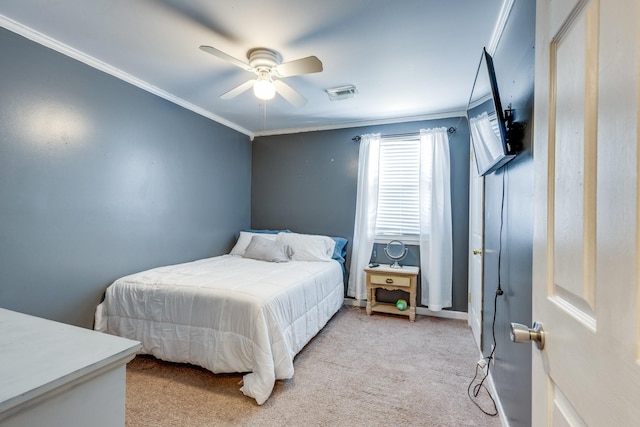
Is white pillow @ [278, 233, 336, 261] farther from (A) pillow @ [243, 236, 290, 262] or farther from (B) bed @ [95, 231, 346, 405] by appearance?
(B) bed @ [95, 231, 346, 405]

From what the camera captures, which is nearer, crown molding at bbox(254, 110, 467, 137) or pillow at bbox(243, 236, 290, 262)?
pillow at bbox(243, 236, 290, 262)

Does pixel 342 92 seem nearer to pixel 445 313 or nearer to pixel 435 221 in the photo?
pixel 435 221

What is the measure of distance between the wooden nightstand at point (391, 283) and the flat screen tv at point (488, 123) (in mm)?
1618

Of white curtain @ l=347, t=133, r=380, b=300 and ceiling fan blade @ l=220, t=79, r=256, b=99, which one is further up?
ceiling fan blade @ l=220, t=79, r=256, b=99

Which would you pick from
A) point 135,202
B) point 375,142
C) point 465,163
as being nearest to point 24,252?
point 135,202

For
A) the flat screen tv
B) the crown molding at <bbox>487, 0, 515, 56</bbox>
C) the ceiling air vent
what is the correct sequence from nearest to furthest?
the flat screen tv, the crown molding at <bbox>487, 0, 515, 56</bbox>, the ceiling air vent

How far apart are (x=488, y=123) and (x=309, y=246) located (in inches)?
95.3

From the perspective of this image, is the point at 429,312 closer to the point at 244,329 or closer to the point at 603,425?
the point at 244,329

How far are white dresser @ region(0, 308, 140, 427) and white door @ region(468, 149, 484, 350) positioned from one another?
2587mm

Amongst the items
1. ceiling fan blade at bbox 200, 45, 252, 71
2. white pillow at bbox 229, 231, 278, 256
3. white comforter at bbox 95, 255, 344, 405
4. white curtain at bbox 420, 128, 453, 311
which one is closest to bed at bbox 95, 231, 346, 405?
white comforter at bbox 95, 255, 344, 405

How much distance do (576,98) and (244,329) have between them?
2001 mm

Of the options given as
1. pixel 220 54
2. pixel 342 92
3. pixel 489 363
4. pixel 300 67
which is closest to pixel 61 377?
pixel 220 54

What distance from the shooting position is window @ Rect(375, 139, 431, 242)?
3.63 m

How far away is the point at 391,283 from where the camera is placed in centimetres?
336
